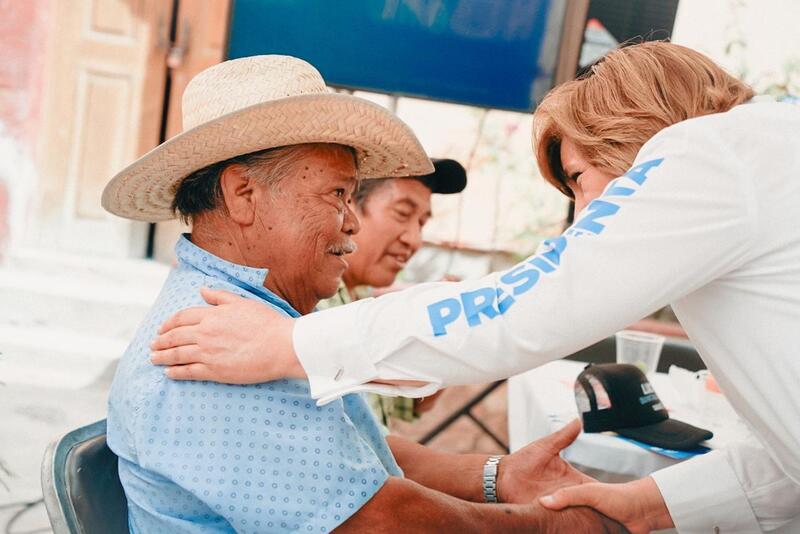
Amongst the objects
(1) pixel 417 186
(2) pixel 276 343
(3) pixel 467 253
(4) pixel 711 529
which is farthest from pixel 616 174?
(3) pixel 467 253

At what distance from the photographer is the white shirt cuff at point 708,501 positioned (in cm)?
191

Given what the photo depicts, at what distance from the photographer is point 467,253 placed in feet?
20.3

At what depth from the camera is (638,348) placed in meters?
3.07

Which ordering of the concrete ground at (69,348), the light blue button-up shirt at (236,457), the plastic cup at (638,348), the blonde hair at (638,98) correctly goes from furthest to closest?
the concrete ground at (69,348) < the plastic cup at (638,348) < the blonde hair at (638,98) < the light blue button-up shirt at (236,457)

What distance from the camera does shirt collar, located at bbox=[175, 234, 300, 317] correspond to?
1.72 meters

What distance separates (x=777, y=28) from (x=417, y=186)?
4.07 meters

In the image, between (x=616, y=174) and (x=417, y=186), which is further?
(x=417, y=186)

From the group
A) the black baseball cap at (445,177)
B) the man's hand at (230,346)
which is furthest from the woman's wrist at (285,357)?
the black baseball cap at (445,177)

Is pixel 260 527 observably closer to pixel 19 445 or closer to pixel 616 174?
pixel 616 174

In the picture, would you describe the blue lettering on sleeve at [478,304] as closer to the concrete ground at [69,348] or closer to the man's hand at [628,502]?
the man's hand at [628,502]

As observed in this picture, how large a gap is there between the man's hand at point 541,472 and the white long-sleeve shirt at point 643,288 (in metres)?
0.61

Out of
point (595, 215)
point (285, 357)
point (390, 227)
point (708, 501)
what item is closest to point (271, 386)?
point (285, 357)

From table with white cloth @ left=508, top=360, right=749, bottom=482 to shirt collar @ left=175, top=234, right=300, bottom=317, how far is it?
0.98m

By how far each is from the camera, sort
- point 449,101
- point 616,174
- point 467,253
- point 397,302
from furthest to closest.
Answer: point 467,253
point 449,101
point 616,174
point 397,302
